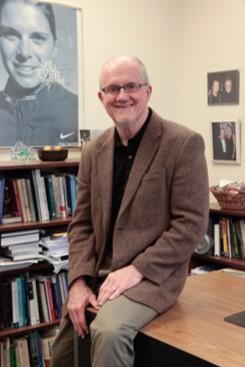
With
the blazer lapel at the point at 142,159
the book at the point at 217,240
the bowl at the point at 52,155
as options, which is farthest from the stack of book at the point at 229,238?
the blazer lapel at the point at 142,159

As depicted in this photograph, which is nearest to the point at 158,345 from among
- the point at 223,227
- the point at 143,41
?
the point at 223,227

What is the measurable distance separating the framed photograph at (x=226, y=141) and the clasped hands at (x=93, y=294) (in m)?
1.82

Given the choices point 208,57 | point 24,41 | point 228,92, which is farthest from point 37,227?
point 208,57

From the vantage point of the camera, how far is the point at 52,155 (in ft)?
9.70

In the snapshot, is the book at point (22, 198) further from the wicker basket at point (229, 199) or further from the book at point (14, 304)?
the wicker basket at point (229, 199)

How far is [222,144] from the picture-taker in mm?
3502

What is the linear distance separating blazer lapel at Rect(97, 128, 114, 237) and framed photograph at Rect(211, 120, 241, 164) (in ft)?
5.10

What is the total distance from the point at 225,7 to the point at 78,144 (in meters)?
1.37

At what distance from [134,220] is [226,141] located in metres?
1.83

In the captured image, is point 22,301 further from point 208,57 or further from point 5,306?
point 208,57

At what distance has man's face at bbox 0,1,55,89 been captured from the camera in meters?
2.96

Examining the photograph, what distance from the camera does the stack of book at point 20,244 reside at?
2775mm

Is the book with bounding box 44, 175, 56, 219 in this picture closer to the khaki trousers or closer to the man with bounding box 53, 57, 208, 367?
the man with bounding box 53, 57, 208, 367

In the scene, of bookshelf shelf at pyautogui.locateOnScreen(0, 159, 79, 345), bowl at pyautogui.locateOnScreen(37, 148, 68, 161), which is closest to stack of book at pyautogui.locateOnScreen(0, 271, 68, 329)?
bookshelf shelf at pyautogui.locateOnScreen(0, 159, 79, 345)
